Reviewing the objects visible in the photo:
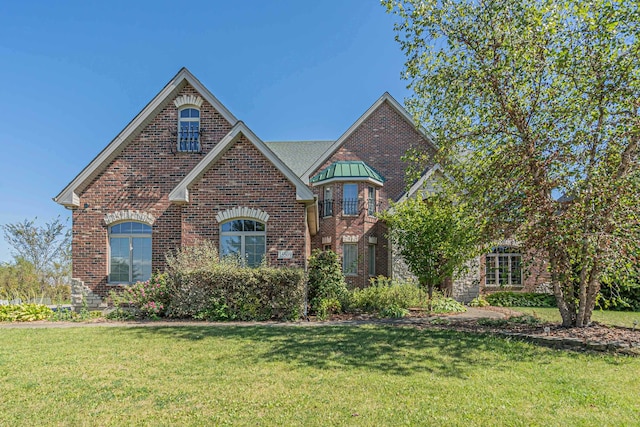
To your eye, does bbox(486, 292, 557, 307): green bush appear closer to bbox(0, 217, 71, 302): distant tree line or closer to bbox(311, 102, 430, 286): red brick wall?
bbox(311, 102, 430, 286): red brick wall

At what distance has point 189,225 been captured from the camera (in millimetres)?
12523

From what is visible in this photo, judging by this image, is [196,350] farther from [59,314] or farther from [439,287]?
[439,287]

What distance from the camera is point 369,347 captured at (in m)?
7.62

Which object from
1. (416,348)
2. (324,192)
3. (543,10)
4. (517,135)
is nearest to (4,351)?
(416,348)

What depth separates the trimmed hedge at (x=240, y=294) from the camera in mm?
11047

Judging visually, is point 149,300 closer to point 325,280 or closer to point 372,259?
point 325,280

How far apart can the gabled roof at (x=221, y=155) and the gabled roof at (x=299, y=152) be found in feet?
35.0

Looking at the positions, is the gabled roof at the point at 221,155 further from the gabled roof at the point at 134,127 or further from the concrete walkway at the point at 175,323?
the concrete walkway at the point at 175,323

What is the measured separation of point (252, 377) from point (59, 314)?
365 inches

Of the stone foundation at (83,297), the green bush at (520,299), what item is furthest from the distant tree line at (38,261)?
the green bush at (520,299)

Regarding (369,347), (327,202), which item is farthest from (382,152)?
(369,347)

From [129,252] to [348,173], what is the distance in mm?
10659

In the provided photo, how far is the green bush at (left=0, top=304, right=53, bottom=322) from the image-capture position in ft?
38.2

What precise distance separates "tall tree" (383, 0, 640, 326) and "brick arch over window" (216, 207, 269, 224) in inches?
228
